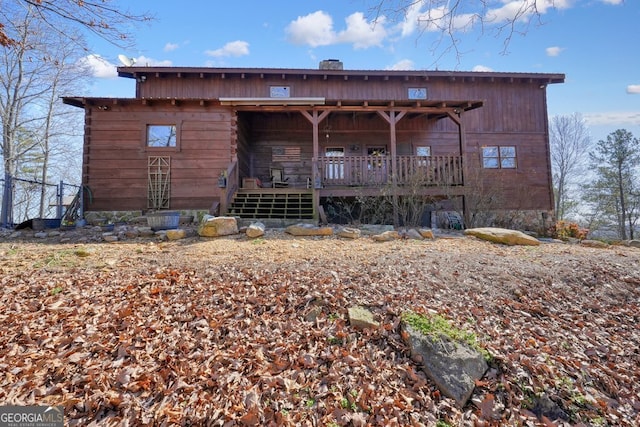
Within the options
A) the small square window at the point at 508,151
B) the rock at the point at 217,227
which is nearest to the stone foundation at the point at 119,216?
the rock at the point at 217,227

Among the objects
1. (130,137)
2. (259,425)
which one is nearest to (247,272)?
(259,425)

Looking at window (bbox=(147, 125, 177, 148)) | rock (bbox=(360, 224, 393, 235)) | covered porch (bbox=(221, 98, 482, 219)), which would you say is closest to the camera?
rock (bbox=(360, 224, 393, 235))

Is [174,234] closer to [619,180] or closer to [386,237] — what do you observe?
[386,237]

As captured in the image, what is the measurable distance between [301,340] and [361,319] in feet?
2.04

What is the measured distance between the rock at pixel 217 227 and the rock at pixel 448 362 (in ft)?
14.7

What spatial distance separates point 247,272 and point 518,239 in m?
5.48

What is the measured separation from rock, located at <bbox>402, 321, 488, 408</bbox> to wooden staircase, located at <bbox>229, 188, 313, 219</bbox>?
5526mm

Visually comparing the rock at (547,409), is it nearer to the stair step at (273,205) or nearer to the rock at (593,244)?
the rock at (593,244)

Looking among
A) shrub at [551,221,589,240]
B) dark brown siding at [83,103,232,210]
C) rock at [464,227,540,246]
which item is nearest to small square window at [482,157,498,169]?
shrub at [551,221,589,240]

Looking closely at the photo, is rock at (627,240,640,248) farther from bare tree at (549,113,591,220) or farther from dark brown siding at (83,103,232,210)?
bare tree at (549,113,591,220)

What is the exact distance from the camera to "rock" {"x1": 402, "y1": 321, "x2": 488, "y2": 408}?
2340 mm

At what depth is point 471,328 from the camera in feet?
9.57

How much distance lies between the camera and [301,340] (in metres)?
2.69

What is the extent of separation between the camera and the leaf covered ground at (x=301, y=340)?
82.0 inches
